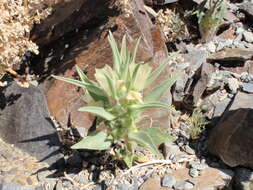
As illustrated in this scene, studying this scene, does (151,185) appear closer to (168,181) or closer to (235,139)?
(168,181)

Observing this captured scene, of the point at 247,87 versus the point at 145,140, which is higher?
the point at 145,140

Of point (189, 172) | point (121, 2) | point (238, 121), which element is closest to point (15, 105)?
point (121, 2)

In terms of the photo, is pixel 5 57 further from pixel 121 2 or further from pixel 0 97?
pixel 121 2

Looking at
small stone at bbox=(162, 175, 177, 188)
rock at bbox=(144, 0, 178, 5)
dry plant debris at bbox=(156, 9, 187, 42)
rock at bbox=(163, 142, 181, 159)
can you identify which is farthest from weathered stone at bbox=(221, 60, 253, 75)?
small stone at bbox=(162, 175, 177, 188)

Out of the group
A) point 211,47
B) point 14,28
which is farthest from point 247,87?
point 14,28

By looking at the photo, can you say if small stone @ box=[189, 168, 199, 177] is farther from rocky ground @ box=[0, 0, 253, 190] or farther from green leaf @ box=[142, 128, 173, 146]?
green leaf @ box=[142, 128, 173, 146]

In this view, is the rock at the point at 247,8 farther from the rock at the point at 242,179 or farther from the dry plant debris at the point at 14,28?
the dry plant debris at the point at 14,28
